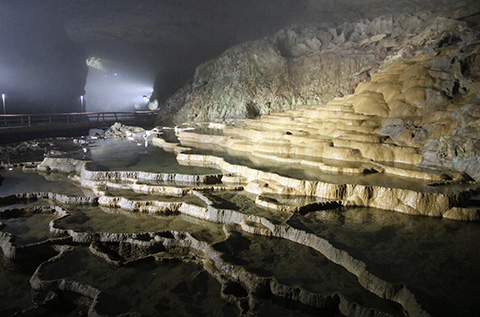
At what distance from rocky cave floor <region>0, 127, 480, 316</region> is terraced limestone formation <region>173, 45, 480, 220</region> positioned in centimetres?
25

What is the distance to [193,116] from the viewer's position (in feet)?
77.8

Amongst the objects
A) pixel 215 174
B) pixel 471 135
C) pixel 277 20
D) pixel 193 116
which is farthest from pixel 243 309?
pixel 277 20

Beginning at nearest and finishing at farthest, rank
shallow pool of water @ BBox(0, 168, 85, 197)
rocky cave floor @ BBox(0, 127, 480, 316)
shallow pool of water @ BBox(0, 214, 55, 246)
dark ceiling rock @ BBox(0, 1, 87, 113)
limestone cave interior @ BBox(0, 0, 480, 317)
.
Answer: rocky cave floor @ BBox(0, 127, 480, 316), limestone cave interior @ BBox(0, 0, 480, 317), shallow pool of water @ BBox(0, 214, 55, 246), shallow pool of water @ BBox(0, 168, 85, 197), dark ceiling rock @ BBox(0, 1, 87, 113)

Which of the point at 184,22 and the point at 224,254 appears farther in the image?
the point at 184,22

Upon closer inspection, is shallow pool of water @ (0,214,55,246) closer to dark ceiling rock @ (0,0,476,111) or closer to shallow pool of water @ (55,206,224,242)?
shallow pool of water @ (55,206,224,242)

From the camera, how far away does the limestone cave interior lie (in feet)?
15.4

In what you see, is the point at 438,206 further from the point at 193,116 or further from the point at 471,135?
the point at 193,116

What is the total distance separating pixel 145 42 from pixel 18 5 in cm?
884

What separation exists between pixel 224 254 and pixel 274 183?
350cm

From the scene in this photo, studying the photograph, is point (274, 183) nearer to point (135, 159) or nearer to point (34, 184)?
point (135, 159)

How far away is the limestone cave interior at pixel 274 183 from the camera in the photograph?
4.69 m

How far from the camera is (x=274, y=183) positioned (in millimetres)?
8625

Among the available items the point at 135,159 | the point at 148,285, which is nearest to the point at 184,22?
the point at 135,159

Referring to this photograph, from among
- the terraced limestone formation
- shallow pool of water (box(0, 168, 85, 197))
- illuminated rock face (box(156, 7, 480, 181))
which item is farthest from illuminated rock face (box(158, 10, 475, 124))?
shallow pool of water (box(0, 168, 85, 197))
